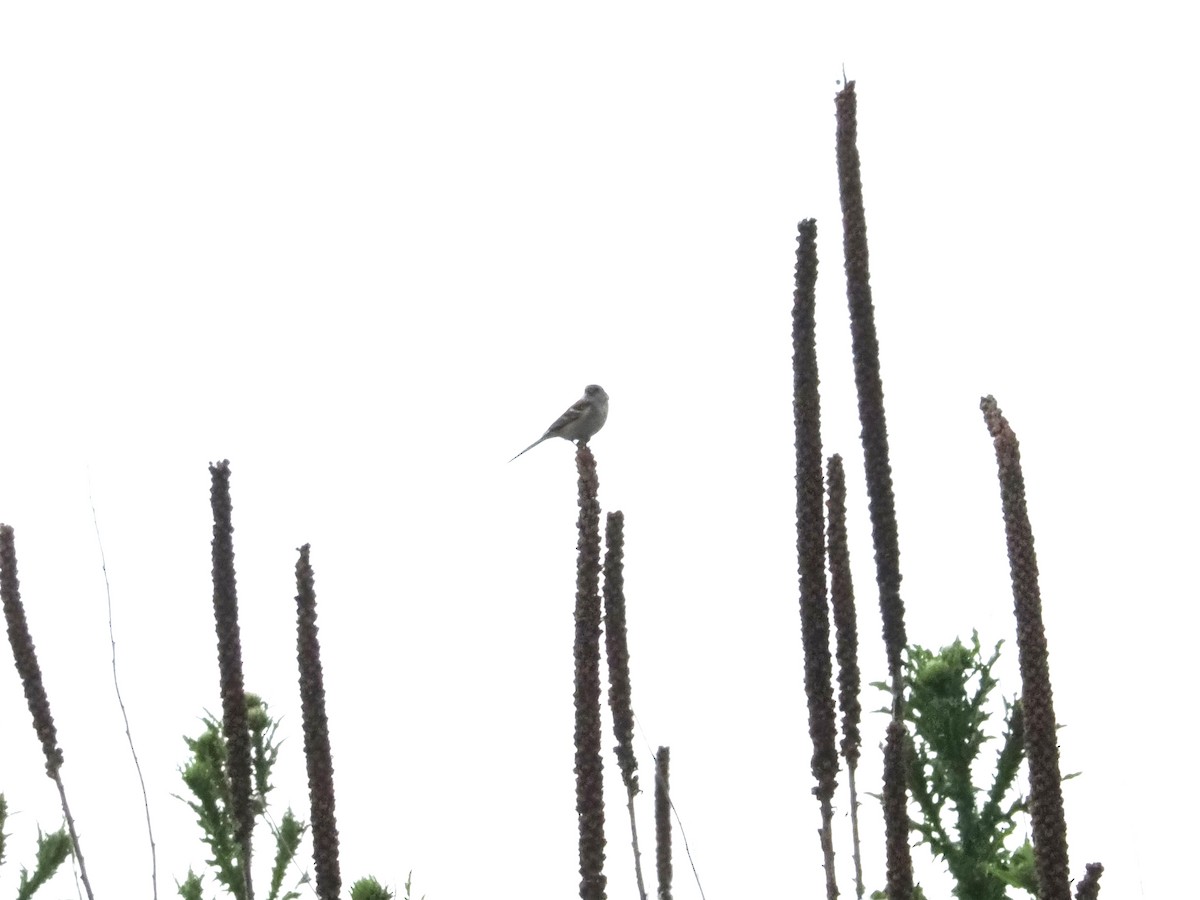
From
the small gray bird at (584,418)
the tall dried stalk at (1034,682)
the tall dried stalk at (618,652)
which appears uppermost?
the small gray bird at (584,418)

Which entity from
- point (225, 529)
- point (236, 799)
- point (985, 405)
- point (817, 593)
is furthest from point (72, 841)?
point (985, 405)

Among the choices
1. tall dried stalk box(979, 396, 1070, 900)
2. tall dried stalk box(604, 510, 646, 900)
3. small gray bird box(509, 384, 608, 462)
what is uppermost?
small gray bird box(509, 384, 608, 462)

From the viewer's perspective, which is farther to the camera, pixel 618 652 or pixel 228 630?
pixel 618 652

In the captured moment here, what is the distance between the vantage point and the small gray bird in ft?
70.5

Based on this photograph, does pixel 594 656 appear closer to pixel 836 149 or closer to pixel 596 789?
pixel 596 789

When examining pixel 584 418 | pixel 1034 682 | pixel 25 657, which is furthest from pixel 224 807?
pixel 584 418

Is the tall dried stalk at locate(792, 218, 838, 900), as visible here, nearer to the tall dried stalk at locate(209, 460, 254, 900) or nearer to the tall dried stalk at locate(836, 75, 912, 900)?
the tall dried stalk at locate(836, 75, 912, 900)

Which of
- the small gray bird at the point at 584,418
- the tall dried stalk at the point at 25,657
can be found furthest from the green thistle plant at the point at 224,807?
the small gray bird at the point at 584,418

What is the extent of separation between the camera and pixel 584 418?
21359 millimetres

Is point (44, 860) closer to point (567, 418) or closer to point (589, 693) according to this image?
point (589, 693)

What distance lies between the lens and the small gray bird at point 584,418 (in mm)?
21484

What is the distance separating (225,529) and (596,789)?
150 centimetres

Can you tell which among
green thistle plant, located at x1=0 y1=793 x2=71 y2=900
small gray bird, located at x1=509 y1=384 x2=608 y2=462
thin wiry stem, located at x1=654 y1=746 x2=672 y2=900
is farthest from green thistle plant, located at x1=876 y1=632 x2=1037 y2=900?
small gray bird, located at x1=509 y1=384 x2=608 y2=462

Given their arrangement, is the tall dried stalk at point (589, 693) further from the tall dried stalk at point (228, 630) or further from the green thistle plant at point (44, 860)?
the green thistle plant at point (44, 860)
